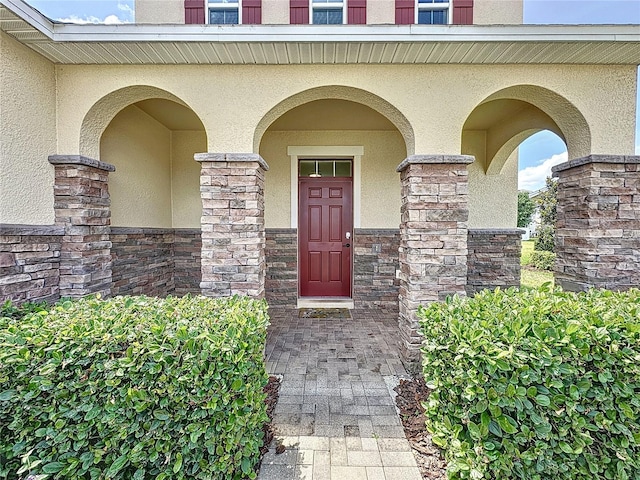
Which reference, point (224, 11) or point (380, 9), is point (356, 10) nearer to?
point (380, 9)

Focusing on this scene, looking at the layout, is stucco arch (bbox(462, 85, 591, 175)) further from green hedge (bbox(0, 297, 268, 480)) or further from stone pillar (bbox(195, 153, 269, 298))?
green hedge (bbox(0, 297, 268, 480))

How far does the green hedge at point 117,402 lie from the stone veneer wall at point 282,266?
3.81 metres

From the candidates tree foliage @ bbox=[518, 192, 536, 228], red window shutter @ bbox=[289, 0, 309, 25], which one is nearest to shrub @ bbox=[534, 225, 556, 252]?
tree foliage @ bbox=[518, 192, 536, 228]

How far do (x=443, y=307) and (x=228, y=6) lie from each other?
15.6ft

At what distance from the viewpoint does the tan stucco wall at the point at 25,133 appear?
2.78 meters

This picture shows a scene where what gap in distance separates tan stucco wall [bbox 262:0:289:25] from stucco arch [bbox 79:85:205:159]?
1923 millimetres

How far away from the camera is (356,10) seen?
4.10 m

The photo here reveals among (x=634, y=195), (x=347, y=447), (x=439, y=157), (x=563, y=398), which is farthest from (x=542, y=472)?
(x=634, y=195)

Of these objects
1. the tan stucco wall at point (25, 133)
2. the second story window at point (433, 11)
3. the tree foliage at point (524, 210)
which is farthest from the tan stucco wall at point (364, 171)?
the tree foliage at point (524, 210)

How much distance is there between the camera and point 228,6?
4266mm

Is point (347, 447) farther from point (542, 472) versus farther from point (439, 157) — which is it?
point (439, 157)

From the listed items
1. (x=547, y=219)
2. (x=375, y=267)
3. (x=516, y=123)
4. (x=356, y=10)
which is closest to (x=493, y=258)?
(x=375, y=267)

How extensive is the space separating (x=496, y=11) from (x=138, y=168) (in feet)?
18.5

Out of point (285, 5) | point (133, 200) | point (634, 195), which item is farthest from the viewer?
point (133, 200)
